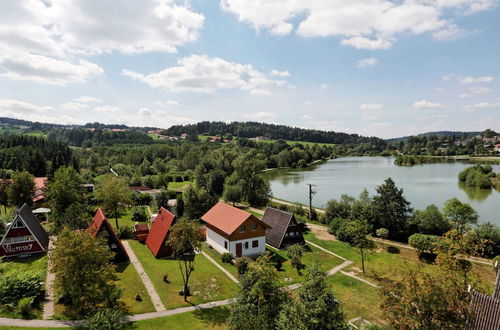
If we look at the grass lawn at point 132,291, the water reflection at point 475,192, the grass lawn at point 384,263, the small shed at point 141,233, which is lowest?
the grass lawn at point 384,263

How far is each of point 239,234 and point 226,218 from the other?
2.98 m

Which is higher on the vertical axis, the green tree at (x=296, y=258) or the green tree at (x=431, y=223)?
the green tree at (x=431, y=223)

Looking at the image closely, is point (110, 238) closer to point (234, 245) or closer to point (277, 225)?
point (234, 245)

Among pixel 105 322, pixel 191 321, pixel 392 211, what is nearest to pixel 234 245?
pixel 191 321

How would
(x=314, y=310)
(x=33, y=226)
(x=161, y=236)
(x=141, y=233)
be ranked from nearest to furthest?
(x=314, y=310)
(x=33, y=226)
(x=161, y=236)
(x=141, y=233)

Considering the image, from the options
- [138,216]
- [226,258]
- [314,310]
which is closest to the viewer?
[314,310]

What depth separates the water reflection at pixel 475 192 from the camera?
6472cm

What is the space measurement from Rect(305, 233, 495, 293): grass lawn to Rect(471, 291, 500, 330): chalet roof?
9974mm

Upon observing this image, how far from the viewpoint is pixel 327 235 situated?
4041 centimetres

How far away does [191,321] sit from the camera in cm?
1927

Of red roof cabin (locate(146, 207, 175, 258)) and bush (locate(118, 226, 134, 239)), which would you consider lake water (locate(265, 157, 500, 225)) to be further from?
bush (locate(118, 226, 134, 239))

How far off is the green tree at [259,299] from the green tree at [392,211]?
2858cm

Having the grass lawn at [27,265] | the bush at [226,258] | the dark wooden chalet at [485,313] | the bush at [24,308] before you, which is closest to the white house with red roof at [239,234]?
the bush at [226,258]

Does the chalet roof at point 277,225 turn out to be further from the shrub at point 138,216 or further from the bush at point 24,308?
the bush at point 24,308
